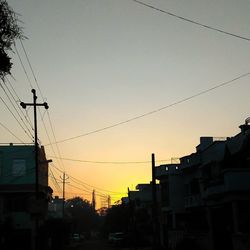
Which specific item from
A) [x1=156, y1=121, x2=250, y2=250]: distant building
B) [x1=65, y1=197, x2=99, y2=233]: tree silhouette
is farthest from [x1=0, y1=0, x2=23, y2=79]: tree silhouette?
[x1=65, y1=197, x2=99, y2=233]: tree silhouette

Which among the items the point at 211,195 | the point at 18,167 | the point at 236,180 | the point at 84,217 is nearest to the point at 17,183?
the point at 18,167

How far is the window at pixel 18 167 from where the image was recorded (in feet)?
191

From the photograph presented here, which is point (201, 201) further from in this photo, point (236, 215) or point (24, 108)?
point (24, 108)

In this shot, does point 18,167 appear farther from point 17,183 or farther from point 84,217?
point 84,217

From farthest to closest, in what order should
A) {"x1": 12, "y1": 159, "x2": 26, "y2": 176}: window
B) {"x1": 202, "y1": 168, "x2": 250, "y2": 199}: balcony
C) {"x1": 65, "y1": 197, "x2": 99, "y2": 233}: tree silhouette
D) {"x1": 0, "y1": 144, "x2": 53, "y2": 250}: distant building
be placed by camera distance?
{"x1": 65, "y1": 197, "x2": 99, "y2": 233}: tree silhouette → {"x1": 12, "y1": 159, "x2": 26, "y2": 176}: window → {"x1": 0, "y1": 144, "x2": 53, "y2": 250}: distant building → {"x1": 202, "y1": 168, "x2": 250, "y2": 199}: balcony

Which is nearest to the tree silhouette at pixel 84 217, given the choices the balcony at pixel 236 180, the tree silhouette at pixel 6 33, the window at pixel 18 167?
the window at pixel 18 167

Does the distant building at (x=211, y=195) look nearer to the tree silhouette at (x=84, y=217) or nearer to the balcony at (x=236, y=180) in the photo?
the balcony at (x=236, y=180)

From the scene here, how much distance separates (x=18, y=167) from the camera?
192 ft

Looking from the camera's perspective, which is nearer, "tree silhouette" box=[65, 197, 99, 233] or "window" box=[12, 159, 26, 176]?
"window" box=[12, 159, 26, 176]

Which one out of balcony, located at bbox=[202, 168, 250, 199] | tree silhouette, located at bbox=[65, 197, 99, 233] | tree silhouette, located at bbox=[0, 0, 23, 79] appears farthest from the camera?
tree silhouette, located at bbox=[65, 197, 99, 233]

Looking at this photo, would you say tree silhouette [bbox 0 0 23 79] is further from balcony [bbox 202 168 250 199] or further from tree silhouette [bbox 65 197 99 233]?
tree silhouette [bbox 65 197 99 233]

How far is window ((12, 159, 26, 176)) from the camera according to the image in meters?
58.1

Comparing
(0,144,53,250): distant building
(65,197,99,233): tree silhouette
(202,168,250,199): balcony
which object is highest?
(65,197,99,233): tree silhouette

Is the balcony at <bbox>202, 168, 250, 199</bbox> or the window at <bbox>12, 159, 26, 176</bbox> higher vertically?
the window at <bbox>12, 159, 26, 176</bbox>
